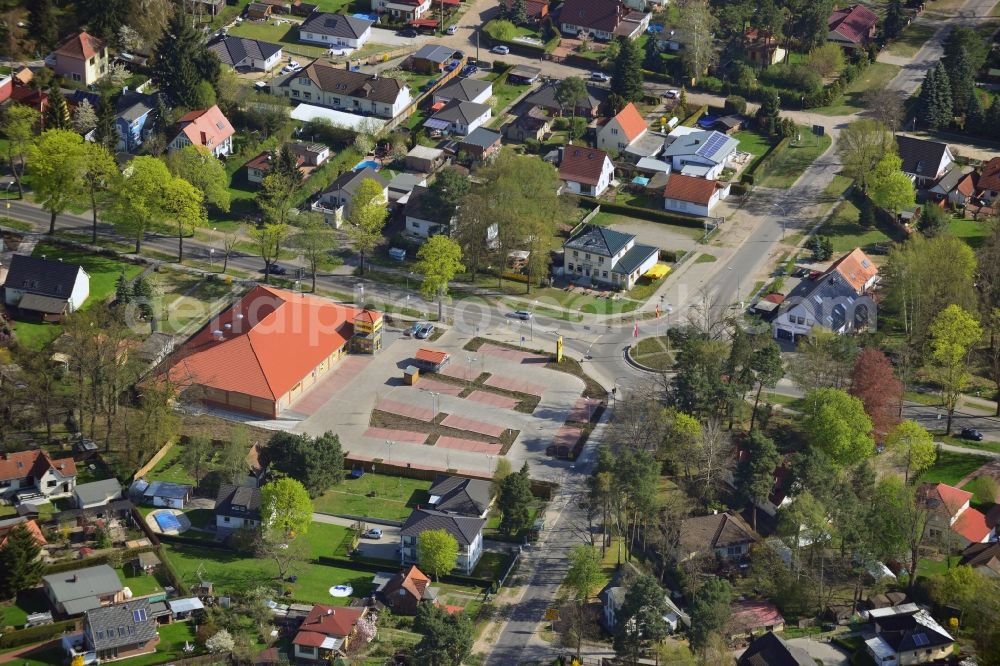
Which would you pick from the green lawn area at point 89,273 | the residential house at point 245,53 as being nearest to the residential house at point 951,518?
the green lawn area at point 89,273

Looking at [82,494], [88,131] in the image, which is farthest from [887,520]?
[88,131]

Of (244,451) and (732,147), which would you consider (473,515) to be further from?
(732,147)

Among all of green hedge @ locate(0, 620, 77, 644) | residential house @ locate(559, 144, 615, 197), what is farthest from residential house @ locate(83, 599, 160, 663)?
residential house @ locate(559, 144, 615, 197)

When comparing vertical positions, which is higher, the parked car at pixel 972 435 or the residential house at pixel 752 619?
the parked car at pixel 972 435

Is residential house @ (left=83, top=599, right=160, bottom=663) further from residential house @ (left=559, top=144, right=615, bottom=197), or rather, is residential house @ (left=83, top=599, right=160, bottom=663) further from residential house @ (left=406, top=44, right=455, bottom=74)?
residential house @ (left=406, top=44, right=455, bottom=74)

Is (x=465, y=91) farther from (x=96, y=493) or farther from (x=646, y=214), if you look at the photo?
(x=96, y=493)

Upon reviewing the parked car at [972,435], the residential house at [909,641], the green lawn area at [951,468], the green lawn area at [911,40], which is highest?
the green lawn area at [911,40]

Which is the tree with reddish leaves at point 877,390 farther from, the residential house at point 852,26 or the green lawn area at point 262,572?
the residential house at point 852,26
